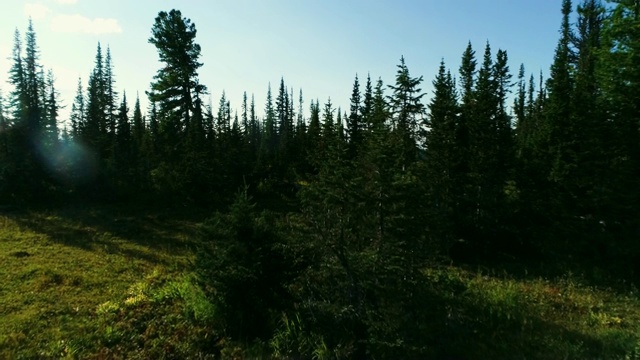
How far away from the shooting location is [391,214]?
9.71m

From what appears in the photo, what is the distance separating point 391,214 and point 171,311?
7.62 meters

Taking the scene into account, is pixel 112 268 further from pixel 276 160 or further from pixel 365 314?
pixel 276 160

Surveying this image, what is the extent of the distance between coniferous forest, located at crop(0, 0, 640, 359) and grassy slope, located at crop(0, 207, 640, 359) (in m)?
0.09

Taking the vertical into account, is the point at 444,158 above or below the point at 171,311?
above

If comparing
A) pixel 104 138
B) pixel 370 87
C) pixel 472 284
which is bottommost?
pixel 472 284

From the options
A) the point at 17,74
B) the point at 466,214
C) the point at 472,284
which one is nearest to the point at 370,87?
the point at 466,214

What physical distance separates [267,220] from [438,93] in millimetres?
16241

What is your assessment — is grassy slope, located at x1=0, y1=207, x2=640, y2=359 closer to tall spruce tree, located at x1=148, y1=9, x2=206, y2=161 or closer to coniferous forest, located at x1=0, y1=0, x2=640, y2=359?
coniferous forest, located at x1=0, y1=0, x2=640, y2=359

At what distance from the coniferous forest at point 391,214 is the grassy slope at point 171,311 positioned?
95 mm

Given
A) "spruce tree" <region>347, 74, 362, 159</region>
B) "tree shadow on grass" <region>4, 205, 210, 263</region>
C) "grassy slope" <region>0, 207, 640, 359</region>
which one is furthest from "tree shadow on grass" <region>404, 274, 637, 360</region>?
"spruce tree" <region>347, 74, 362, 159</region>

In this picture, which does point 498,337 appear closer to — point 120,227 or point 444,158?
point 444,158

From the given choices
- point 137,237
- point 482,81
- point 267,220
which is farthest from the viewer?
point 482,81

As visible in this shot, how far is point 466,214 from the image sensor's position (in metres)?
20.6

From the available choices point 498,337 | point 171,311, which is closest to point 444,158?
point 498,337
